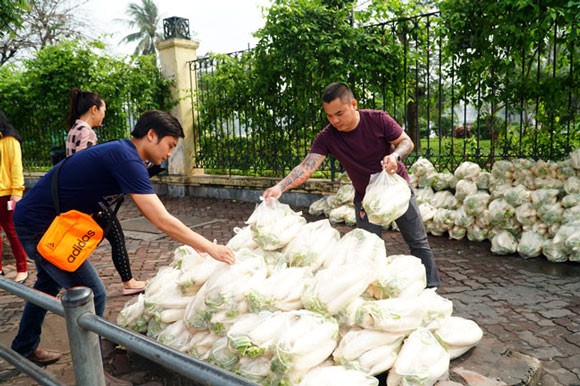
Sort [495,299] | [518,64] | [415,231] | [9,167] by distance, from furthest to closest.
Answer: [518,64], [9,167], [495,299], [415,231]

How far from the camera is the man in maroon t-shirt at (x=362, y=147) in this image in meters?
3.71

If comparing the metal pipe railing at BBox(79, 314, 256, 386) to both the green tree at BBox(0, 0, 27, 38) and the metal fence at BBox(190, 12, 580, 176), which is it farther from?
the green tree at BBox(0, 0, 27, 38)

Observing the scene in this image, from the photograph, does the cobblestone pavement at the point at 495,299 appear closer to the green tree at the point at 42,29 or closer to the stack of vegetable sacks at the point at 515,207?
the stack of vegetable sacks at the point at 515,207

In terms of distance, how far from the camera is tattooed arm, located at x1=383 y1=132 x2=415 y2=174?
345cm

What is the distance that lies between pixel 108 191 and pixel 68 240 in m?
0.37

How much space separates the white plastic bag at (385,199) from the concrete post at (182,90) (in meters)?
8.36

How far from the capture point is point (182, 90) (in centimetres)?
1116

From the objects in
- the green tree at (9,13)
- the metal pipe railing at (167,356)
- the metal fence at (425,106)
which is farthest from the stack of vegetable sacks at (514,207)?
the green tree at (9,13)

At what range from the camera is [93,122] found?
173 inches

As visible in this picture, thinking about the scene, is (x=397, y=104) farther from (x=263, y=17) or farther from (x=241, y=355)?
(x=241, y=355)

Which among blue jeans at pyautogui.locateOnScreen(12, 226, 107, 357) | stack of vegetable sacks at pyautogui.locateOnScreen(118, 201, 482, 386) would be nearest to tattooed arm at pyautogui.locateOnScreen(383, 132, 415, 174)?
stack of vegetable sacks at pyautogui.locateOnScreen(118, 201, 482, 386)

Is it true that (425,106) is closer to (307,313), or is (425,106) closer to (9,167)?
(9,167)

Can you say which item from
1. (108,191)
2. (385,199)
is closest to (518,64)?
(385,199)

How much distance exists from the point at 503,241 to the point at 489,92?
2.49m
